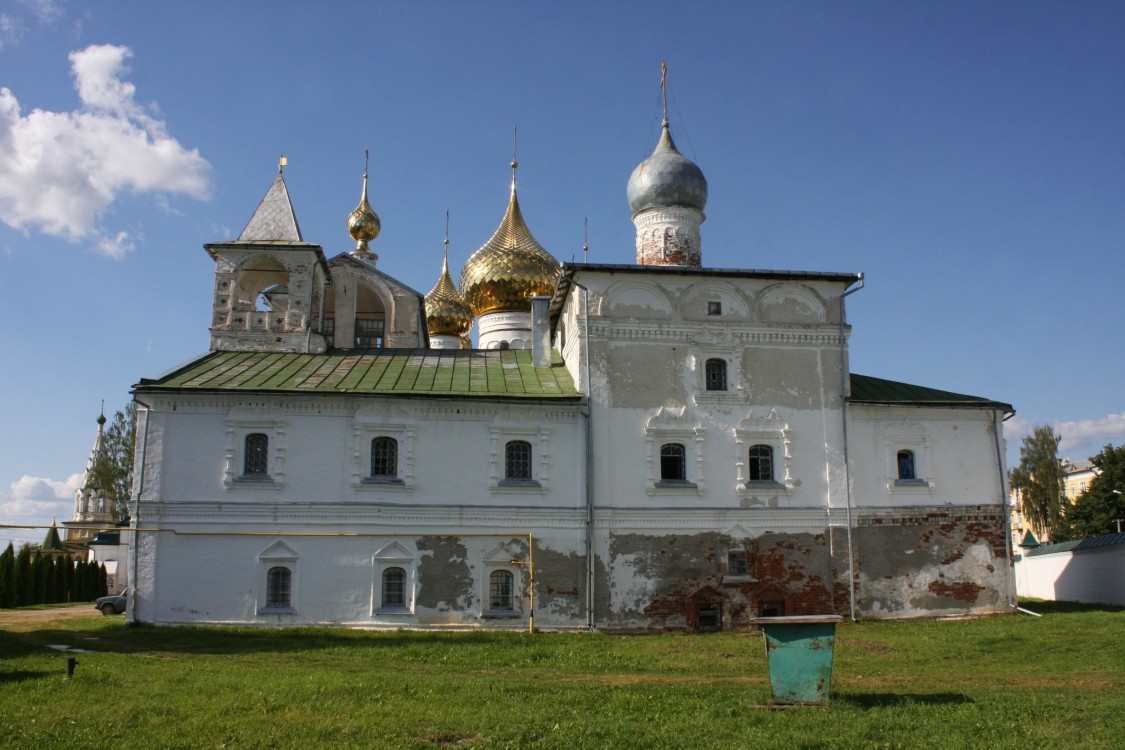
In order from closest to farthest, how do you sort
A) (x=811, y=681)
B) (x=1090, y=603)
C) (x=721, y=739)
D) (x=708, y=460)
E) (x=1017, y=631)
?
(x=721, y=739) → (x=811, y=681) → (x=1017, y=631) → (x=708, y=460) → (x=1090, y=603)

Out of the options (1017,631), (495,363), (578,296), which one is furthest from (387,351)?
(1017,631)

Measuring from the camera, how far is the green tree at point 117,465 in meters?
35.3

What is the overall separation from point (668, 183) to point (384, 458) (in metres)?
8.39

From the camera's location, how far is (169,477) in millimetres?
16516

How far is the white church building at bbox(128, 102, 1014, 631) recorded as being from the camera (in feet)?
53.8

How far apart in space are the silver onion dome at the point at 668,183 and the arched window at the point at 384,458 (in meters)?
7.65

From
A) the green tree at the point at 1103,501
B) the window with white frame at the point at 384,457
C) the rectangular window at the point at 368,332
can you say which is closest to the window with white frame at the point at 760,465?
the window with white frame at the point at 384,457

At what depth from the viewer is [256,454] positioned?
1684 centimetres

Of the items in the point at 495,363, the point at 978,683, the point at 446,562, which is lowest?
the point at 978,683

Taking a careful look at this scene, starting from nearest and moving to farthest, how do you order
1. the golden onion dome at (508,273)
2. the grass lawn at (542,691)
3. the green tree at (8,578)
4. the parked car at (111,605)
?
the grass lawn at (542,691)
the parked car at (111,605)
the green tree at (8,578)
the golden onion dome at (508,273)

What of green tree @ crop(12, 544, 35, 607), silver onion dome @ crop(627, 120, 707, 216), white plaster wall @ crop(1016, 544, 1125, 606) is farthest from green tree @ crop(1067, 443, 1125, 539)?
green tree @ crop(12, 544, 35, 607)

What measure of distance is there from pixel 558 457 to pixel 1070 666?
28.4 feet

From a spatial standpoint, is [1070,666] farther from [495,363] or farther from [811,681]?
[495,363]

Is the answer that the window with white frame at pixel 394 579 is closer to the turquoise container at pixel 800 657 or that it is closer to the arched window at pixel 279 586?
the arched window at pixel 279 586
